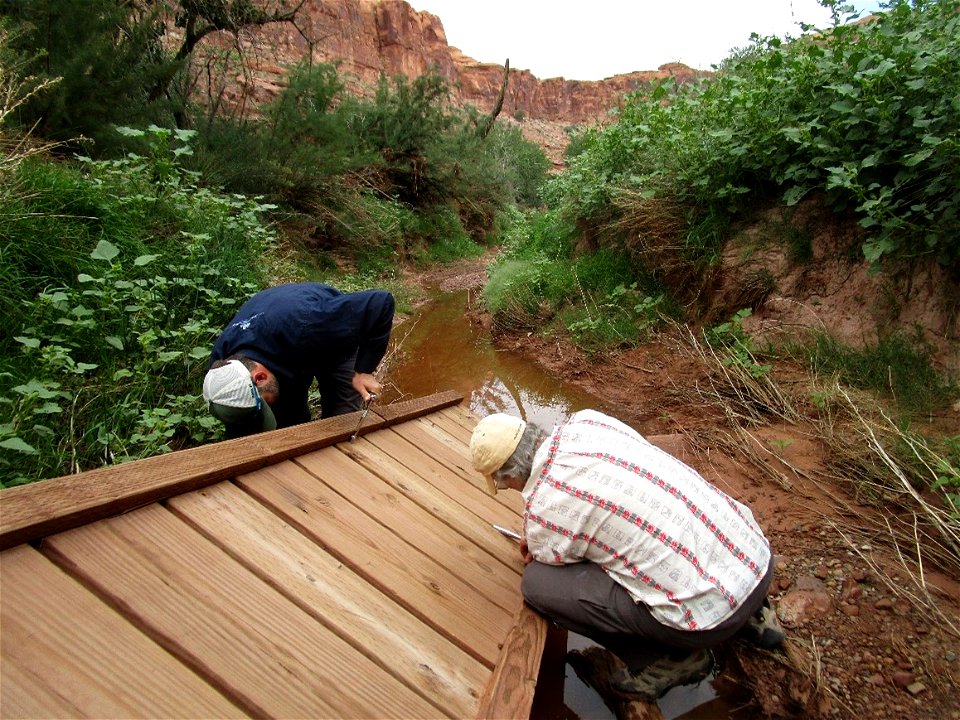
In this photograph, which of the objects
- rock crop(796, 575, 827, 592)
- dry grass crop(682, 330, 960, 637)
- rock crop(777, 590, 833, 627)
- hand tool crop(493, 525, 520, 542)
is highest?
dry grass crop(682, 330, 960, 637)

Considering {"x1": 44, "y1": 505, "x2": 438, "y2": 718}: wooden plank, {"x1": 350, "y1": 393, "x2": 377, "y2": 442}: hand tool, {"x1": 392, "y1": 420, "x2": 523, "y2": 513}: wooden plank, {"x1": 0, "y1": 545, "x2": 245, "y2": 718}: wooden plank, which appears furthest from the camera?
{"x1": 392, "y1": 420, "x2": 523, "y2": 513}: wooden plank

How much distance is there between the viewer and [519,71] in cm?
7031

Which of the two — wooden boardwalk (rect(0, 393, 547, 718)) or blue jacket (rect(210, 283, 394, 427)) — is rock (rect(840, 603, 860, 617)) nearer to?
wooden boardwalk (rect(0, 393, 547, 718))

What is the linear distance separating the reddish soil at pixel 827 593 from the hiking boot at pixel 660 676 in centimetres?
40

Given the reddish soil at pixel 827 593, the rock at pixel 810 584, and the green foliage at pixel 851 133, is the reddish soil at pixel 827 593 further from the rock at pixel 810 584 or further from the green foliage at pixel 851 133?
the green foliage at pixel 851 133

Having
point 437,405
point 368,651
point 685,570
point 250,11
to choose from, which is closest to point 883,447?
point 685,570

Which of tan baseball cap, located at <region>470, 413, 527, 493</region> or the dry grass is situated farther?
the dry grass

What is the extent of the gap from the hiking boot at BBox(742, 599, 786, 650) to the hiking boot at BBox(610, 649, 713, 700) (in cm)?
23

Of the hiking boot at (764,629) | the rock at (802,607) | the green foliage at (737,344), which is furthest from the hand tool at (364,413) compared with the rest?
the green foliage at (737,344)

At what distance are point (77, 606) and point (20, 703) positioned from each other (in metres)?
0.23

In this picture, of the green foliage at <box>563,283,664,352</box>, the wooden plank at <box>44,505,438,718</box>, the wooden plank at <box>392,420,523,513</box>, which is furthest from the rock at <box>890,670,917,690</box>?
the green foliage at <box>563,283,664,352</box>

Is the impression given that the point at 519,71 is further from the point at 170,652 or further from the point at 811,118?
the point at 170,652

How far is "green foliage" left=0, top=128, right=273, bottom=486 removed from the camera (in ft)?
7.77

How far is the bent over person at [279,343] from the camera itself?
7.80 feet
